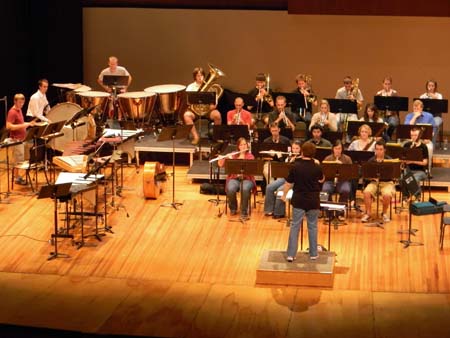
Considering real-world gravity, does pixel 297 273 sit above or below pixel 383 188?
below

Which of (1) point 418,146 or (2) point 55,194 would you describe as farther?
(1) point 418,146

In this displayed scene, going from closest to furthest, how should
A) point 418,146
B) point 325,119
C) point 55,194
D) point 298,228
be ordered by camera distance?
point 298,228 < point 55,194 < point 418,146 < point 325,119

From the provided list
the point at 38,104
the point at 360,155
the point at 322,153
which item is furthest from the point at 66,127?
the point at 360,155

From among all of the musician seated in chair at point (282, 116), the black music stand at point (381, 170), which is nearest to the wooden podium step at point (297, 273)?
the black music stand at point (381, 170)

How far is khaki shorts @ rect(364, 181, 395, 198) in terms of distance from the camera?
41.0ft

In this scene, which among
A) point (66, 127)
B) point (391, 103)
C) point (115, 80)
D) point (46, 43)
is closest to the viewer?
point (391, 103)

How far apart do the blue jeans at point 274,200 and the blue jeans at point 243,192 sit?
26 centimetres

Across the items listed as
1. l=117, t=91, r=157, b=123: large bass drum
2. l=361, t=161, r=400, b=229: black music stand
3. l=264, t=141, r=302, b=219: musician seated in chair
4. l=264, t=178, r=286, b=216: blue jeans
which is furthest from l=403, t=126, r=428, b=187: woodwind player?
l=117, t=91, r=157, b=123: large bass drum

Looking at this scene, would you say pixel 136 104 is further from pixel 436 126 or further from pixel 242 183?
pixel 436 126

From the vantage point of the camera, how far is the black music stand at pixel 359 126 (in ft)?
44.1

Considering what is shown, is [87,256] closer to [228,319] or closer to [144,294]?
[144,294]

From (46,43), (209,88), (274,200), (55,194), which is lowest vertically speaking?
(274,200)

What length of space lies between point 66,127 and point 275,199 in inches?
151

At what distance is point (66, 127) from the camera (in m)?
14.8
